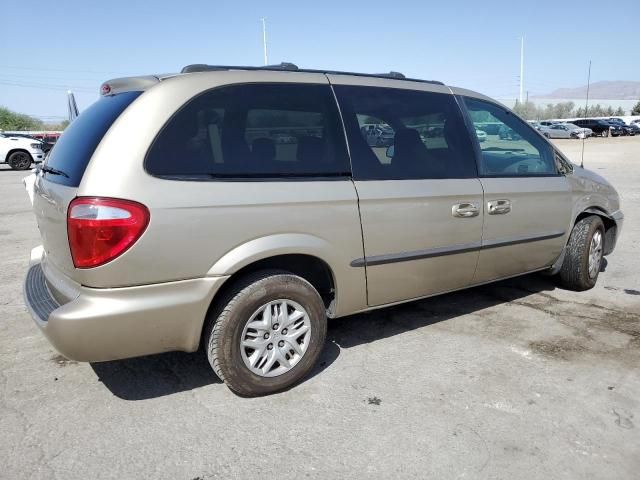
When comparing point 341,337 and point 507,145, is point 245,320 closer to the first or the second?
point 341,337

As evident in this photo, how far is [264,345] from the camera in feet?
9.81

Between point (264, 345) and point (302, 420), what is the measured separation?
0.46 metres

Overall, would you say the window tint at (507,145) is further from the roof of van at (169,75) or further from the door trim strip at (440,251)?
the roof of van at (169,75)

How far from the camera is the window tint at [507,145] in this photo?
3.99m

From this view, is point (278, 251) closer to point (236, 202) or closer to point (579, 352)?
point (236, 202)

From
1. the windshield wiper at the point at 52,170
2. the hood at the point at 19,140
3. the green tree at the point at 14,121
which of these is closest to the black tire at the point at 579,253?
the windshield wiper at the point at 52,170

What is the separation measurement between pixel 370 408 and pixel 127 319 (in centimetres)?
136

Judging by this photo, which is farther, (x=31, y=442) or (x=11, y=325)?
(x=11, y=325)

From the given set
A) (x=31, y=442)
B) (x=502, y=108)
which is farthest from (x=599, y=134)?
(x=31, y=442)

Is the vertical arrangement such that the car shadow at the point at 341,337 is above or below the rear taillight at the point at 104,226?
below

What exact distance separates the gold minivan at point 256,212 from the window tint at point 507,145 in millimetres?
38

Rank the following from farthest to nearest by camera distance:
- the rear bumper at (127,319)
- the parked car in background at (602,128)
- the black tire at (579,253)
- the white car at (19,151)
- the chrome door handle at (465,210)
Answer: the parked car in background at (602,128), the white car at (19,151), the black tire at (579,253), the chrome door handle at (465,210), the rear bumper at (127,319)

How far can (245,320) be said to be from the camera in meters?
2.87

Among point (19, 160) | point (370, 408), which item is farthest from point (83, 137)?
point (19, 160)
